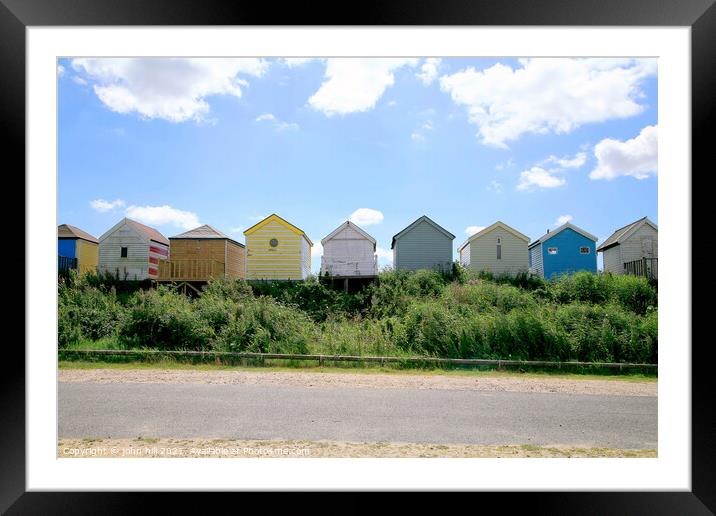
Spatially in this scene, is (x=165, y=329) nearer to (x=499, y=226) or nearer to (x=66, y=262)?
(x=66, y=262)

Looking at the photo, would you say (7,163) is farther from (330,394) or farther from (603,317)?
(603,317)

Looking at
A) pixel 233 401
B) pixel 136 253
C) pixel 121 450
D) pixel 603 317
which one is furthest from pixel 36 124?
pixel 136 253

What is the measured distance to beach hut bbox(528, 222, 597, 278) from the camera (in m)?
16.8

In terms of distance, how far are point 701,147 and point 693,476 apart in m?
1.96

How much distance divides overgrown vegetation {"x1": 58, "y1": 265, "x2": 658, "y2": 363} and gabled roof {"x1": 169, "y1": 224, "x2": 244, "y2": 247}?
155 inches

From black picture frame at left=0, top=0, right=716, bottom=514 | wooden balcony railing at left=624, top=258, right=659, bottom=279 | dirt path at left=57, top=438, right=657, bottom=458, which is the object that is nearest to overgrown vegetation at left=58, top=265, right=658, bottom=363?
wooden balcony railing at left=624, top=258, right=659, bottom=279

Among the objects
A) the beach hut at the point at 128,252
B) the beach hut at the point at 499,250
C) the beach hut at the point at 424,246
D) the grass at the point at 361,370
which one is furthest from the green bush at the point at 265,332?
the beach hut at the point at 499,250

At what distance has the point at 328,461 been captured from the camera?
282 centimetres

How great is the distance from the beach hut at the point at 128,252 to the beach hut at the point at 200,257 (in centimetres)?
178

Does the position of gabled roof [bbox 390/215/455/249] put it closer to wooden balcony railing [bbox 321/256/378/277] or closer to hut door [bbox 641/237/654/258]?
wooden balcony railing [bbox 321/256/378/277]

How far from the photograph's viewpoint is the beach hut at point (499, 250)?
16.6m

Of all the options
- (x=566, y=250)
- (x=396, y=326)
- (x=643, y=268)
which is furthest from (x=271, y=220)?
(x=643, y=268)

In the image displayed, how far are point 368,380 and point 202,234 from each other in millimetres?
10604

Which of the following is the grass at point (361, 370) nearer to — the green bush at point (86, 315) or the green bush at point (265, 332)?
the green bush at point (265, 332)
